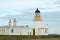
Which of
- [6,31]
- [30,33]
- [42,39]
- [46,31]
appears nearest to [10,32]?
[6,31]

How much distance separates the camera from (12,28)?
48.2m

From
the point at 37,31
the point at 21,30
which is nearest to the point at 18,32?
the point at 21,30

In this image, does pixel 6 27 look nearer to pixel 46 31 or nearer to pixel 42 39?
pixel 46 31

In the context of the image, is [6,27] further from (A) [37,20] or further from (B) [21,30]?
(A) [37,20]

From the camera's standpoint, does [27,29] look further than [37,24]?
Yes

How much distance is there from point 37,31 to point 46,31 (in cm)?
203

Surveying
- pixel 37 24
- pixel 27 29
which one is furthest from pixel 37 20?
pixel 27 29

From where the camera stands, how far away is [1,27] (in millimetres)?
48156

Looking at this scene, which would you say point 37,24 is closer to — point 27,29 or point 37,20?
point 37,20

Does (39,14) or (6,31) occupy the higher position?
(39,14)

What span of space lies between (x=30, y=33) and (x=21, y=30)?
91.8 inches

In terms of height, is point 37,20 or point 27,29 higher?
point 37,20

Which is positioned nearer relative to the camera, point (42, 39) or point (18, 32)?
point (42, 39)

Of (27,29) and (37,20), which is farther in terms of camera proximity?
(27,29)
